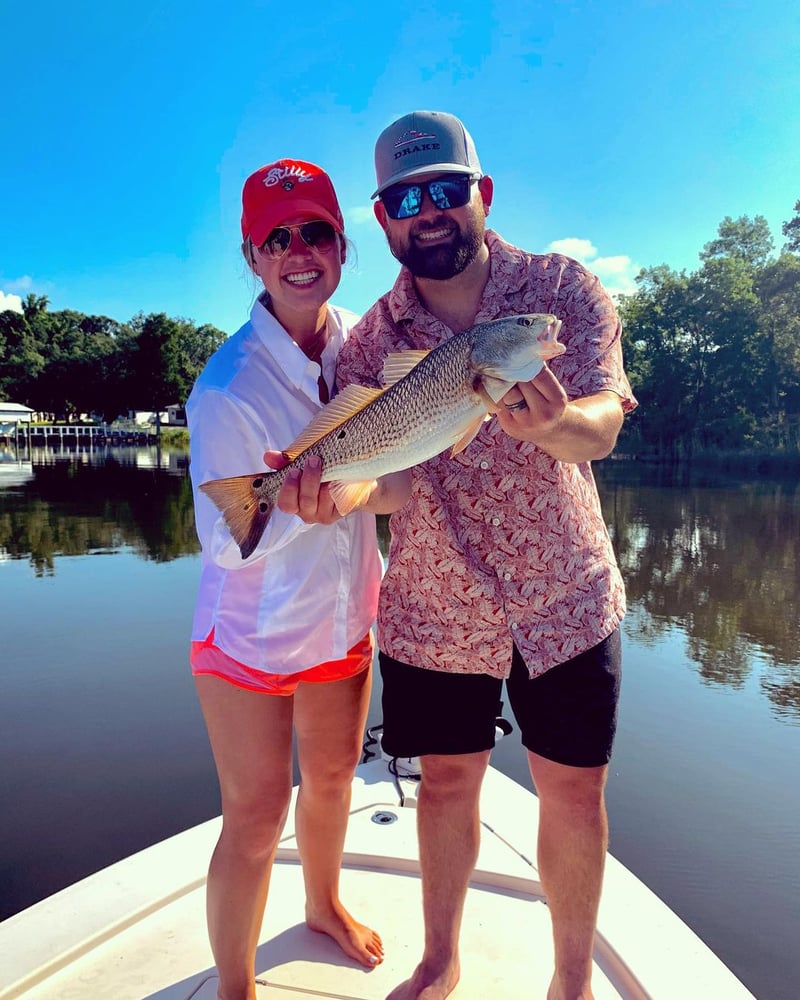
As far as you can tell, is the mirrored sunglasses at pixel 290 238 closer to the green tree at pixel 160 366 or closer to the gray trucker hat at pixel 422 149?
the gray trucker hat at pixel 422 149

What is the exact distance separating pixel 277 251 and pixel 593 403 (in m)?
1.24

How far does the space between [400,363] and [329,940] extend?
2353 millimetres

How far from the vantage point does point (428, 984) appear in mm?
2613

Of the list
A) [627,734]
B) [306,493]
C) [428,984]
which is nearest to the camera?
[306,493]

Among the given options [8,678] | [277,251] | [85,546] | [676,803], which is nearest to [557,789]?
[277,251]

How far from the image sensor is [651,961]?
2652 mm

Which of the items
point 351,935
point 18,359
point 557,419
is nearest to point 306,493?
point 557,419

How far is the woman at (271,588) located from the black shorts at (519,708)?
21 centimetres

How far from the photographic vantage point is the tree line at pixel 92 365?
69.8 m

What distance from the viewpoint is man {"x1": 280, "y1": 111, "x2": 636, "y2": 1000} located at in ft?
7.88

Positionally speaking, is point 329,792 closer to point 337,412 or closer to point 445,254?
point 337,412

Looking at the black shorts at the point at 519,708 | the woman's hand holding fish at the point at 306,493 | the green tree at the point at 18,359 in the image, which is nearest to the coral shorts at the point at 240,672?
the black shorts at the point at 519,708

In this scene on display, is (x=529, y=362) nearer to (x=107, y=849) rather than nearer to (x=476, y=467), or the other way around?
(x=476, y=467)

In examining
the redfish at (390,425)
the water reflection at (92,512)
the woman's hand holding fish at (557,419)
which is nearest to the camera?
the woman's hand holding fish at (557,419)
